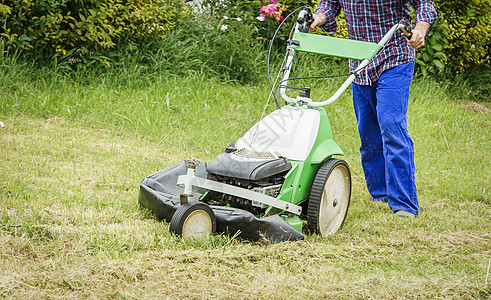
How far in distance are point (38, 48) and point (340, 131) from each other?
10.6 ft

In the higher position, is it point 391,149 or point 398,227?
point 391,149

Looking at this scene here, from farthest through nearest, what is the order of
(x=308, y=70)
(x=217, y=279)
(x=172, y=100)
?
(x=308, y=70)
(x=172, y=100)
(x=217, y=279)

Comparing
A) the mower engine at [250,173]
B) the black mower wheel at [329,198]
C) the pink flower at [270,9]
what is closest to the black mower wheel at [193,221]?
the mower engine at [250,173]

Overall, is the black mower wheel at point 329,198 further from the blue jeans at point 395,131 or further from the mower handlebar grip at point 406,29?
the mower handlebar grip at point 406,29

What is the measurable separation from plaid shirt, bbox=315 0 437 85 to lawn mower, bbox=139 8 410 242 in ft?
0.65

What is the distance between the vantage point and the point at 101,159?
4309 millimetres

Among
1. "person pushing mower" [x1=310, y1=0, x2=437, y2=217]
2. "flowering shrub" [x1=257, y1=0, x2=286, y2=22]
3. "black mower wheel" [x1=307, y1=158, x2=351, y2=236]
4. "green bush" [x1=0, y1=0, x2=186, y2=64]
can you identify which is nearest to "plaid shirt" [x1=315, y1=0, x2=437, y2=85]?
"person pushing mower" [x1=310, y1=0, x2=437, y2=217]

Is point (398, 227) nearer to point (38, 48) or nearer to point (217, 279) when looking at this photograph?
point (217, 279)

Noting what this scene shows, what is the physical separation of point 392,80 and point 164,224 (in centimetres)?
163

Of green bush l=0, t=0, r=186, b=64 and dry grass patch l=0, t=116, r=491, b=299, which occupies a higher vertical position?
green bush l=0, t=0, r=186, b=64

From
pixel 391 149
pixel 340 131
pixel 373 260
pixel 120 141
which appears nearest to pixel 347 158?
pixel 340 131

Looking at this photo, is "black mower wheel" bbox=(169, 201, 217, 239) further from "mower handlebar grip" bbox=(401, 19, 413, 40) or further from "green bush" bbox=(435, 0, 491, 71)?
"green bush" bbox=(435, 0, 491, 71)

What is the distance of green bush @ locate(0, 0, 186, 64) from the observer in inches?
225

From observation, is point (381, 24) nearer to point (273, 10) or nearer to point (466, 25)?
point (273, 10)
